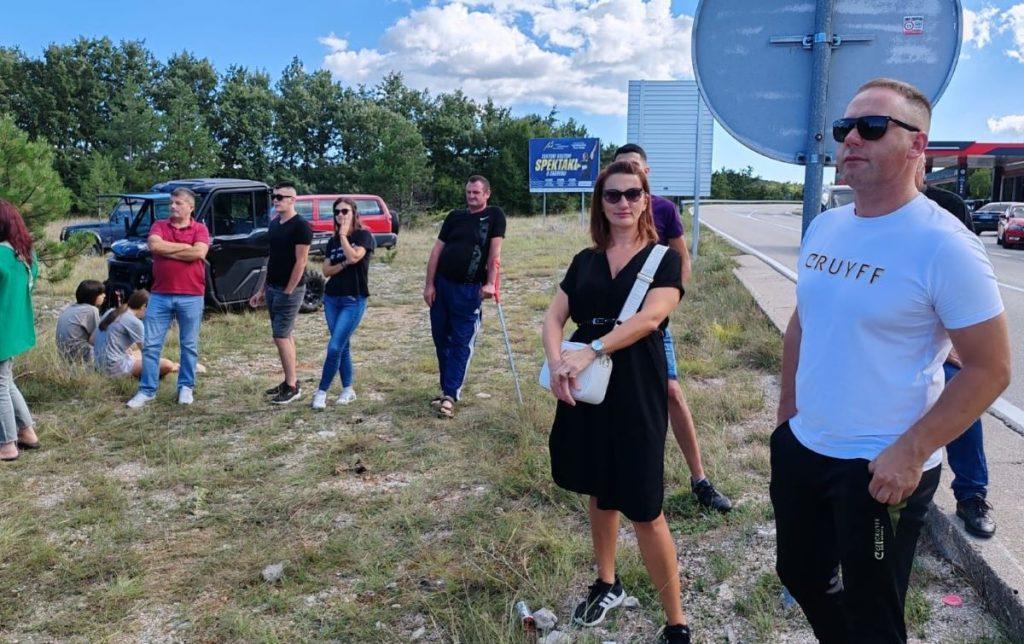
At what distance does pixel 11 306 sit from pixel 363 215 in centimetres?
1460

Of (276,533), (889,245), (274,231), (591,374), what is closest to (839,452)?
(889,245)

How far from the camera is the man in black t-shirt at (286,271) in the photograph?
5.94 m

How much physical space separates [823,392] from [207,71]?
180ft

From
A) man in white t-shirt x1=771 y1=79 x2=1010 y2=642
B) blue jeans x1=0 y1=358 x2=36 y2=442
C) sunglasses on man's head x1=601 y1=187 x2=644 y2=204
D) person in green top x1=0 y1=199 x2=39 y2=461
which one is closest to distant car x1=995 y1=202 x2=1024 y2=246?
sunglasses on man's head x1=601 y1=187 x2=644 y2=204

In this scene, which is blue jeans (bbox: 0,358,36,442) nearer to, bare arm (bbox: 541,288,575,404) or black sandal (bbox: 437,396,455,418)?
black sandal (bbox: 437,396,455,418)

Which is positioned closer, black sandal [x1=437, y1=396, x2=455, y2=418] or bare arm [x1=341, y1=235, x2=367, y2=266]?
black sandal [x1=437, y1=396, x2=455, y2=418]

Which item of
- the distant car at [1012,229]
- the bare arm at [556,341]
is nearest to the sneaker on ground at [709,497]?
the bare arm at [556,341]

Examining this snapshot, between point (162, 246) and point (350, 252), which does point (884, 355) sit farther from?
point (162, 246)

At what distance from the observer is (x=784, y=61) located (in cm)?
269

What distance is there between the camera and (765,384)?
5871 millimetres

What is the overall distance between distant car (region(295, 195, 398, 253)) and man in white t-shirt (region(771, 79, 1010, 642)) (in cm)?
1568

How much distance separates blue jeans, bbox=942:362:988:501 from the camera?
3092mm

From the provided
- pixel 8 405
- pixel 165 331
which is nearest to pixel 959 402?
pixel 8 405

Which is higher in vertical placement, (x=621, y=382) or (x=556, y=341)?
(x=556, y=341)
